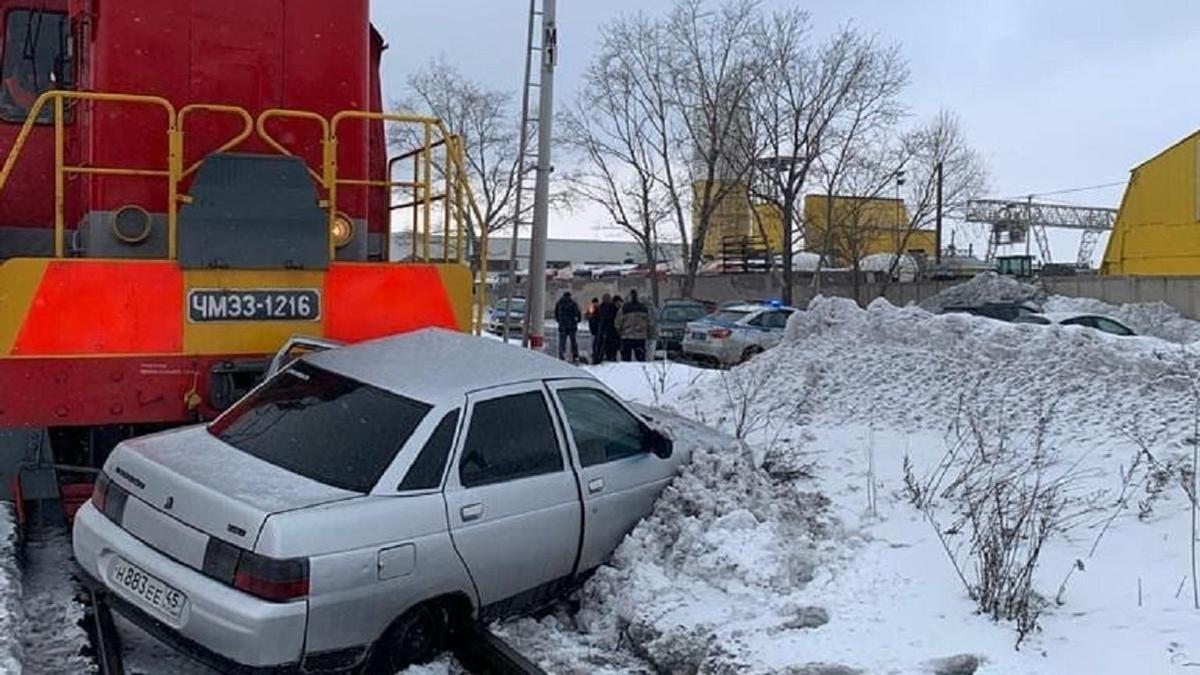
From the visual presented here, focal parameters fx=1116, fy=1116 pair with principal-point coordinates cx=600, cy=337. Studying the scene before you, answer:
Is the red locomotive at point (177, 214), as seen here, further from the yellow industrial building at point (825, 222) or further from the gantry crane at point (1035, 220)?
the gantry crane at point (1035, 220)

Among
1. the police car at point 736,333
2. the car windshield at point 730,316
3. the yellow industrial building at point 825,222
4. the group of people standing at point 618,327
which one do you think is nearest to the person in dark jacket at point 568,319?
the group of people standing at point 618,327

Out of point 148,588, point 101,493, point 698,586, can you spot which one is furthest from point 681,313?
point 148,588

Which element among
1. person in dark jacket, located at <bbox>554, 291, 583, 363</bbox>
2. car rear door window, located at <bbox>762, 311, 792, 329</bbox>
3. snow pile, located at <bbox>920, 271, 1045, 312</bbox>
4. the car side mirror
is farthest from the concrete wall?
the car side mirror

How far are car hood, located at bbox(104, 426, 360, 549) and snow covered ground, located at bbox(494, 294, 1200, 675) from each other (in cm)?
161

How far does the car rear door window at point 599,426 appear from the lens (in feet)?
20.9

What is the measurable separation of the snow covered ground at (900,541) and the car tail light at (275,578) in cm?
149

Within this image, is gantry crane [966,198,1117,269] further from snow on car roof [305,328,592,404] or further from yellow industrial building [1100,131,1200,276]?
snow on car roof [305,328,592,404]

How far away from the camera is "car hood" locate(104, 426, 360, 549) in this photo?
16.1ft

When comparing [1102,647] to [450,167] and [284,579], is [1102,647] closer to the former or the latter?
[284,579]

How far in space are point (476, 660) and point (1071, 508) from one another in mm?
3789

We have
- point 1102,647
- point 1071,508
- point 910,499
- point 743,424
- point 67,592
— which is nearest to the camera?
point 1102,647

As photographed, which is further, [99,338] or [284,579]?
[99,338]

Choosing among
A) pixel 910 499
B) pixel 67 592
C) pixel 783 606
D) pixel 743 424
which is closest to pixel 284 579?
pixel 67 592

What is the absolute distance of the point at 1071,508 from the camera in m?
6.89
